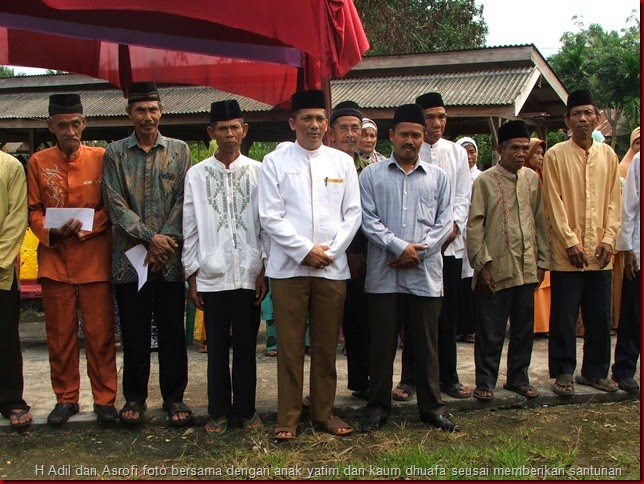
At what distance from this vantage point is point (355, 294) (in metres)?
4.48

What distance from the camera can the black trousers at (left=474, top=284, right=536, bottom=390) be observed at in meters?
4.48

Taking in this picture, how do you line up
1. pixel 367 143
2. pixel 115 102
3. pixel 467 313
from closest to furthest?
pixel 367 143
pixel 467 313
pixel 115 102

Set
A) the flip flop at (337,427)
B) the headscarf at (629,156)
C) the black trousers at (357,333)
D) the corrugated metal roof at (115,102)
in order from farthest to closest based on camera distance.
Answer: the corrugated metal roof at (115,102) < the headscarf at (629,156) < the black trousers at (357,333) < the flip flop at (337,427)

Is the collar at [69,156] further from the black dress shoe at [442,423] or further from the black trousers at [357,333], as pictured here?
the black dress shoe at [442,423]

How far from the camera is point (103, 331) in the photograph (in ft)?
13.8

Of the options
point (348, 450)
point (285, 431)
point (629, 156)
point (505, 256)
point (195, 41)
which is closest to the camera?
point (348, 450)

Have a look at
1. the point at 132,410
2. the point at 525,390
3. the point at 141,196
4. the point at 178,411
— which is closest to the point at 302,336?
the point at 178,411

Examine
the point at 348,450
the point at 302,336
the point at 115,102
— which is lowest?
the point at 348,450

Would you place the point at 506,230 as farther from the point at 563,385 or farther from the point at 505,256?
the point at 563,385

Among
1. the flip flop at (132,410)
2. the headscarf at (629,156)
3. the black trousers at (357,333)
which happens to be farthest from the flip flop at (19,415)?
the headscarf at (629,156)

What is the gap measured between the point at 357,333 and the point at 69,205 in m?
2.11

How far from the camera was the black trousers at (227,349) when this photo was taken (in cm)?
402

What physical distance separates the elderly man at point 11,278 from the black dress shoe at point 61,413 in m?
0.14

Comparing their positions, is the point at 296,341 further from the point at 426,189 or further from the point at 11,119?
the point at 11,119
